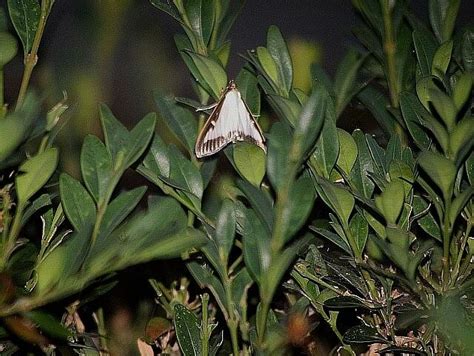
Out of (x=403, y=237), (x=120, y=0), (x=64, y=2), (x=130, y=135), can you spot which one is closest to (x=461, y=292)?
(x=403, y=237)

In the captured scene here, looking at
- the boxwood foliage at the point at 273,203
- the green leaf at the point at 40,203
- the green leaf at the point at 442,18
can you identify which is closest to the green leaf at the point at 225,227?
the boxwood foliage at the point at 273,203

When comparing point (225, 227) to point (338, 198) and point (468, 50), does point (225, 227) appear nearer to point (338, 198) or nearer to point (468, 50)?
point (338, 198)

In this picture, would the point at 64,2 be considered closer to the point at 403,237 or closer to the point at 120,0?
the point at 120,0

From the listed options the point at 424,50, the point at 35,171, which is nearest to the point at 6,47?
the point at 35,171

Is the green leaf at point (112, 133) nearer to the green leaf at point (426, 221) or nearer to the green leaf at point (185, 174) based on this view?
the green leaf at point (185, 174)

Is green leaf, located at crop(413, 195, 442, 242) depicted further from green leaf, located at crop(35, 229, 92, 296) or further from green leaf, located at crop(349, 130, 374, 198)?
green leaf, located at crop(35, 229, 92, 296)
